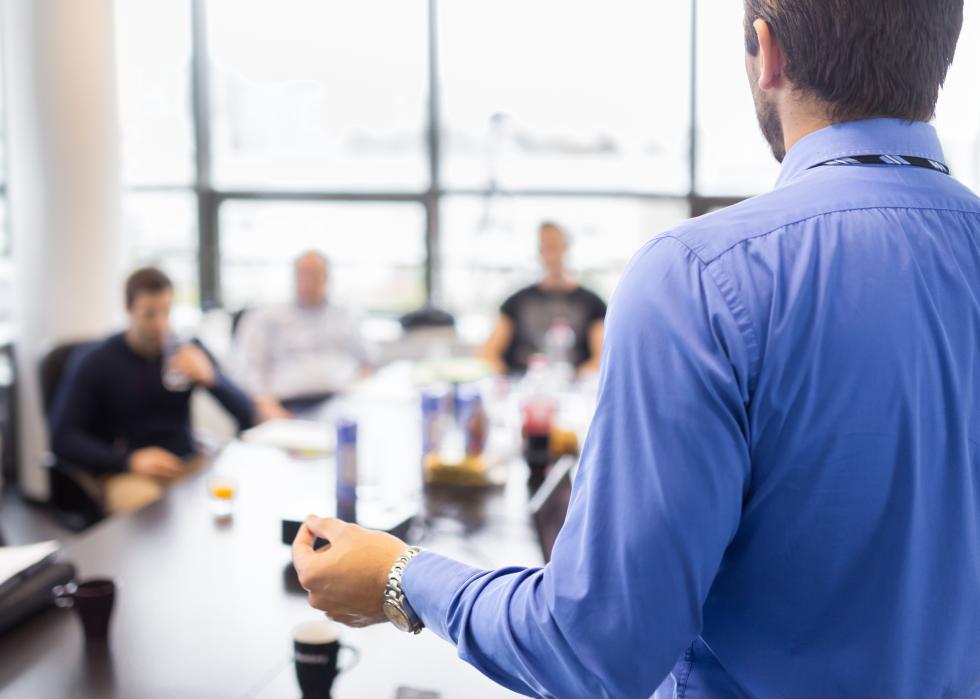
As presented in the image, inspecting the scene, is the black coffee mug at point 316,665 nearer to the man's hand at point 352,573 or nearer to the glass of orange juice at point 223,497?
the man's hand at point 352,573

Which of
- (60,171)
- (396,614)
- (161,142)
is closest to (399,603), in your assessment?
(396,614)

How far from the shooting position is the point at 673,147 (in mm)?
5414

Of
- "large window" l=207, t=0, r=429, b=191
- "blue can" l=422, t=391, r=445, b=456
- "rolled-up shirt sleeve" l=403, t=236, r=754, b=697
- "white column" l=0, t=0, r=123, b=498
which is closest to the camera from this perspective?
"rolled-up shirt sleeve" l=403, t=236, r=754, b=697

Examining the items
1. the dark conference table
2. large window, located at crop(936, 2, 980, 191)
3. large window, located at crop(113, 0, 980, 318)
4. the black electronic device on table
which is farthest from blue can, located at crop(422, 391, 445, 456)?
large window, located at crop(936, 2, 980, 191)

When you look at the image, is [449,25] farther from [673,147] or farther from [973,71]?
[973,71]

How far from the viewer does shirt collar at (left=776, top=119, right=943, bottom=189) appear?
34.9 inches

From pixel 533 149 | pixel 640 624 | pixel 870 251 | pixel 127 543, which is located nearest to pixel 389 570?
pixel 640 624

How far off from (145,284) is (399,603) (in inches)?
114

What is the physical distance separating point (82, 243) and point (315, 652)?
12.6ft

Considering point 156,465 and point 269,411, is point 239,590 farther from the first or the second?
point 269,411

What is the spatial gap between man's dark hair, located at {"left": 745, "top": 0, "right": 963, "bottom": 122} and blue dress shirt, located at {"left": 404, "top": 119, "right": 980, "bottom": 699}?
26 mm

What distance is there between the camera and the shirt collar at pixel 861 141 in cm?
89

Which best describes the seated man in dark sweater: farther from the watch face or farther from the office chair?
the watch face

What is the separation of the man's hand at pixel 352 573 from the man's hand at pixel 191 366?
2.75 meters
